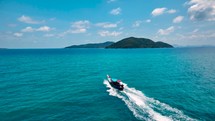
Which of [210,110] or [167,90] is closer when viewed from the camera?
[210,110]

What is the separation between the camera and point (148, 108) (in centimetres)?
2853

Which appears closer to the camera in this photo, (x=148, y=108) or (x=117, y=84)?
(x=148, y=108)

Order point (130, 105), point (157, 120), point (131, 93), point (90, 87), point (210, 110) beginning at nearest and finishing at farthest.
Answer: point (157, 120) < point (210, 110) < point (130, 105) < point (131, 93) < point (90, 87)

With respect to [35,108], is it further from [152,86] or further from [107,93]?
[152,86]

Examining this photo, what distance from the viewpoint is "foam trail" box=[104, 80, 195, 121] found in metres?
24.9

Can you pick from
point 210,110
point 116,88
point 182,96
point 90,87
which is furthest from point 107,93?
point 210,110

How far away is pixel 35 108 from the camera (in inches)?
1145

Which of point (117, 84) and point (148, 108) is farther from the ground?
point (117, 84)

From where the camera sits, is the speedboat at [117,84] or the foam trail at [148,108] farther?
the speedboat at [117,84]

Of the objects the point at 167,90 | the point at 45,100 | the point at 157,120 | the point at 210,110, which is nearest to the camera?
the point at 157,120

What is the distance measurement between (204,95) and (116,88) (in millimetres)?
20945

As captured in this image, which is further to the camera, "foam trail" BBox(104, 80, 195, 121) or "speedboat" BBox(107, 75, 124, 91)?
"speedboat" BBox(107, 75, 124, 91)

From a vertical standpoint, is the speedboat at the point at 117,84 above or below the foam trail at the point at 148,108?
above

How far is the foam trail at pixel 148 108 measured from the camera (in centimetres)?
2488
